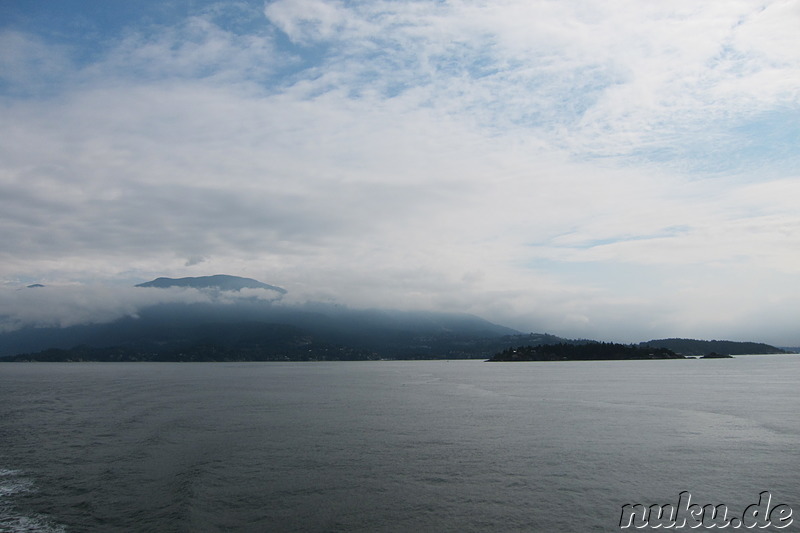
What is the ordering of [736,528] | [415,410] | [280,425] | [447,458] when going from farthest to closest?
[415,410] < [280,425] < [447,458] < [736,528]

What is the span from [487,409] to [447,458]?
28438 millimetres

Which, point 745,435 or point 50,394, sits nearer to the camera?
point 745,435

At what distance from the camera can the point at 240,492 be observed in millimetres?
27547

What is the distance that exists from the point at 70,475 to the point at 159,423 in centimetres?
2041

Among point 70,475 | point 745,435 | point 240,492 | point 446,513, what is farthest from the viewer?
point 745,435

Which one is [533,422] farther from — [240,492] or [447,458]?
[240,492]

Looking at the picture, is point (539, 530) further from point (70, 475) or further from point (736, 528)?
point (70, 475)

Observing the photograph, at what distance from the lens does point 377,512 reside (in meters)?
24.3

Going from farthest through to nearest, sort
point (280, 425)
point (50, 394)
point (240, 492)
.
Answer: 1. point (50, 394)
2. point (280, 425)
3. point (240, 492)

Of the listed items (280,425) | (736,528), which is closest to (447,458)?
(736,528)

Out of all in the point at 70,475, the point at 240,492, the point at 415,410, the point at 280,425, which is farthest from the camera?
the point at 415,410

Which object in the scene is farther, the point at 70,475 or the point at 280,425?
the point at 280,425

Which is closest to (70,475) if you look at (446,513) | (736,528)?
(446,513)

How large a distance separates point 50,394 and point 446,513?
89.3 metres
